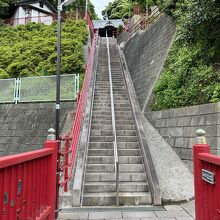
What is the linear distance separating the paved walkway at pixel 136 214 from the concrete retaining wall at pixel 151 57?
241 inches

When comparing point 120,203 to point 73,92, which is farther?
point 73,92

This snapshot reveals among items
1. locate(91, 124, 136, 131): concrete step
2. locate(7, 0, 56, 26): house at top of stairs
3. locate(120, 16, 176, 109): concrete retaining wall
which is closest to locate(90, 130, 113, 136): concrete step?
locate(91, 124, 136, 131): concrete step

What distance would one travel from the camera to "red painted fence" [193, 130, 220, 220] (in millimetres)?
3070

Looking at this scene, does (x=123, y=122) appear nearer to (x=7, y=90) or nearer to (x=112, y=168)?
(x=112, y=168)

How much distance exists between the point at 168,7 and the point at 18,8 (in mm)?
23812

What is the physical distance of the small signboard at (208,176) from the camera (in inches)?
125

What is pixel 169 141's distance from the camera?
846cm

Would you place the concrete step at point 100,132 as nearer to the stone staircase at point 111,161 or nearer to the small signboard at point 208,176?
the stone staircase at point 111,161

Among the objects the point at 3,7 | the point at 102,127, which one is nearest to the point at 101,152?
the point at 102,127

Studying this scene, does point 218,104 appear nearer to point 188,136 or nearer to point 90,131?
point 188,136

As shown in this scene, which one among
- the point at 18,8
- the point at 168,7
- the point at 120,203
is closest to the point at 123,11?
the point at 18,8

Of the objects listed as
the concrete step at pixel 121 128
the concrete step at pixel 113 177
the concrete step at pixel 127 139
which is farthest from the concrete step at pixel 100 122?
the concrete step at pixel 113 177

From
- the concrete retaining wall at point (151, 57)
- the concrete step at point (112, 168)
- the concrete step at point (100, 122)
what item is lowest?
the concrete step at point (112, 168)

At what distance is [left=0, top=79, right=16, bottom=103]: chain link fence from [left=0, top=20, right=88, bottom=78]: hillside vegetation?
2.18m
